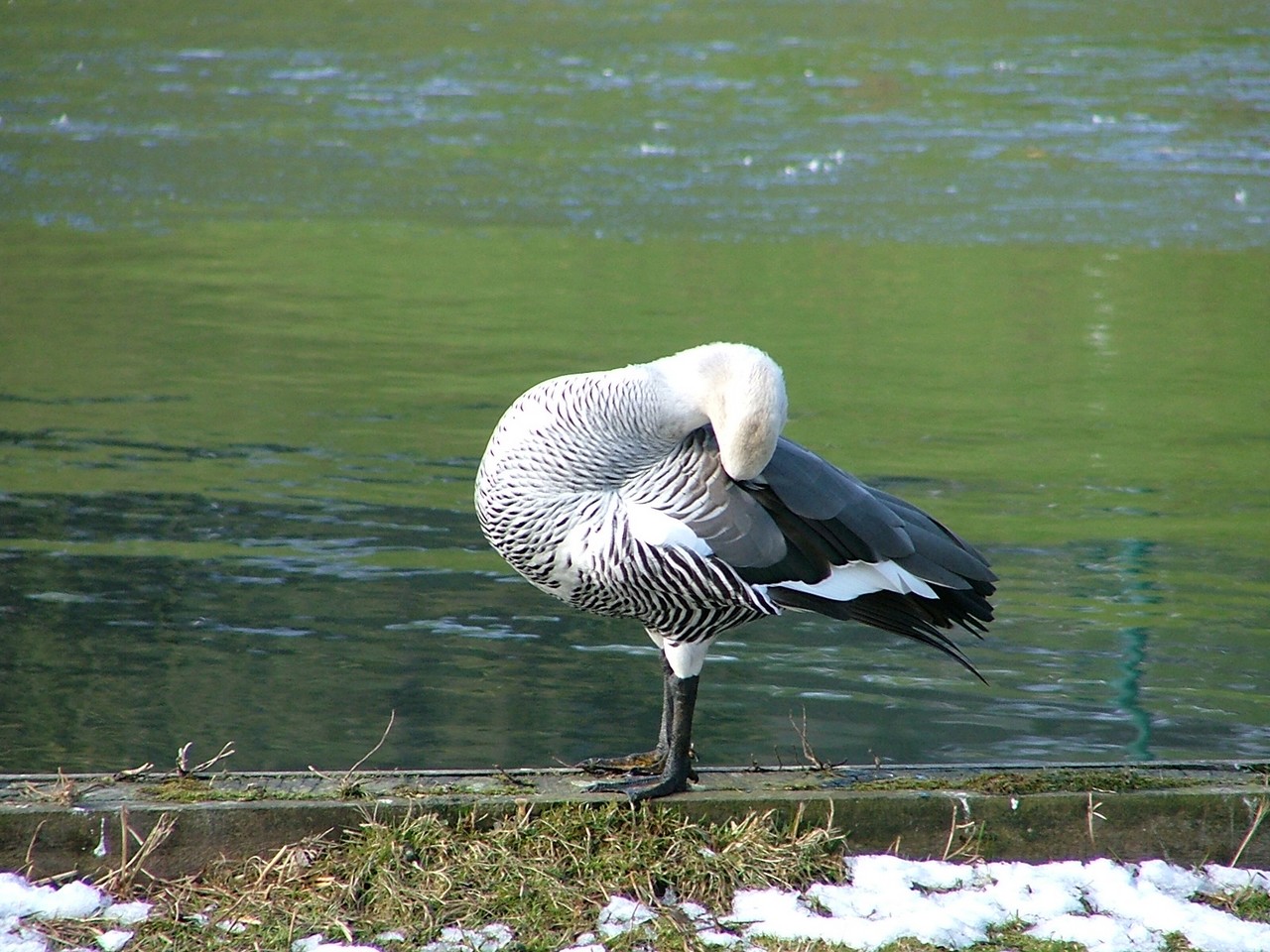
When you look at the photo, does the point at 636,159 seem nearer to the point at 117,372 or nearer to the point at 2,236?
the point at 2,236

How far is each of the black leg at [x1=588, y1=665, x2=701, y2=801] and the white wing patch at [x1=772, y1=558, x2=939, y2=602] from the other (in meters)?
0.40

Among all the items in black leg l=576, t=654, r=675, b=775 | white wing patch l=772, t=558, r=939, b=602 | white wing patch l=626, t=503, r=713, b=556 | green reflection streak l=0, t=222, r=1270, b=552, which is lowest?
green reflection streak l=0, t=222, r=1270, b=552

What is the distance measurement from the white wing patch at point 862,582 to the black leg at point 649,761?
19.2 inches

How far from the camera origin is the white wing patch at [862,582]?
4188 millimetres

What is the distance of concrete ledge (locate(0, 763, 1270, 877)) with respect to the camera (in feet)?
12.4

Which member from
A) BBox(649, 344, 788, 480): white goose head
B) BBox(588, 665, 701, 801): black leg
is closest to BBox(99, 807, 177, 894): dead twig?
BBox(588, 665, 701, 801): black leg

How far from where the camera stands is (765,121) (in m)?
→ 18.5

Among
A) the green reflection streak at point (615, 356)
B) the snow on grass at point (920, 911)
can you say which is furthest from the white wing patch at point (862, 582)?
the green reflection streak at point (615, 356)

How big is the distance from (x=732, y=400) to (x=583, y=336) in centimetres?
716

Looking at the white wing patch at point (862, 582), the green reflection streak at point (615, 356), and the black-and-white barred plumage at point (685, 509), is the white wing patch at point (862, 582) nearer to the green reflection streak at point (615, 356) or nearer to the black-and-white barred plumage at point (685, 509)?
the black-and-white barred plumage at point (685, 509)

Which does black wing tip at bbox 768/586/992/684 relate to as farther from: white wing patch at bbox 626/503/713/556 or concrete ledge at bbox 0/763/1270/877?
concrete ledge at bbox 0/763/1270/877

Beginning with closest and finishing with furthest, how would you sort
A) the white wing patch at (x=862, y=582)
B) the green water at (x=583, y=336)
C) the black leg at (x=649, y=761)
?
the white wing patch at (x=862, y=582)
the black leg at (x=649, y=761)
the green water at (x=583, y=336)

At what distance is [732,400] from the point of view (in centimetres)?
398

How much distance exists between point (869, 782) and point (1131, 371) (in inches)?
286
